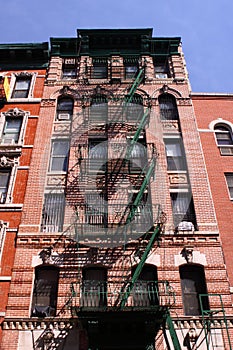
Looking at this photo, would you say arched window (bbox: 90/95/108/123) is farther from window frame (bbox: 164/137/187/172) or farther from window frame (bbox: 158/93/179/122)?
window frame (bbox: 164/137/187/172)

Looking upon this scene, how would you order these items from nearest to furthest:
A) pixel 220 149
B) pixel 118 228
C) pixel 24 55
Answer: pixel 118 228 < pixel 220 149 < pixel 24 55

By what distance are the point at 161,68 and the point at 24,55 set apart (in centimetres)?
904

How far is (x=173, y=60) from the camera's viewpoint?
76.9 ft

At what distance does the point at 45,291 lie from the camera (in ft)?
45.3

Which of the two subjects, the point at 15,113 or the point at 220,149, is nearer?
the point at 220,149

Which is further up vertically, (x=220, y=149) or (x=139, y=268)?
(x=220, y=149)

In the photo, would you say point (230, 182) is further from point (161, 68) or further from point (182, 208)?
point (161, 68)

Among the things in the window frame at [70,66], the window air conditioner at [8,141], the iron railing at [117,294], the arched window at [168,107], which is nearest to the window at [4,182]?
the window air conditioner at [8,141]

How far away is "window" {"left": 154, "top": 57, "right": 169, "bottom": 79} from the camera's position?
2311 centimetres

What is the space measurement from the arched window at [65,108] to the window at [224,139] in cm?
819

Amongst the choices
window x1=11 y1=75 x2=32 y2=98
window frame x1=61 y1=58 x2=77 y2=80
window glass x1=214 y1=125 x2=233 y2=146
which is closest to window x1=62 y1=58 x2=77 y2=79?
window frame x1=61 y1=58 x2=77 y2=80

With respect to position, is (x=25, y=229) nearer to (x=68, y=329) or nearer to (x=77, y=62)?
(x=68, y=329)

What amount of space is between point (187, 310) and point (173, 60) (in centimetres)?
1610

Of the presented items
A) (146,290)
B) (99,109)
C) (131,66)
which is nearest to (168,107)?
(99,109)
